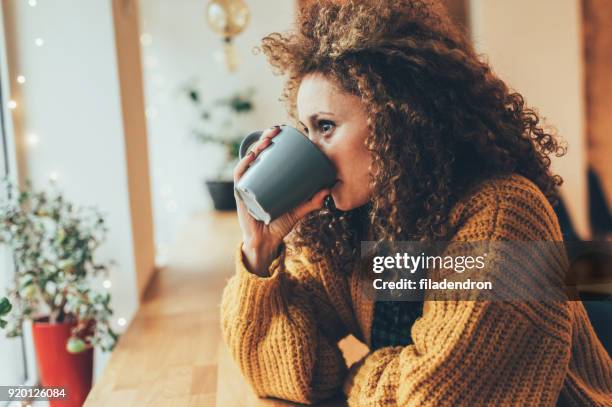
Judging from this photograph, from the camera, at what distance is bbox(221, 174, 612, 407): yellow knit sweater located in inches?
25.8

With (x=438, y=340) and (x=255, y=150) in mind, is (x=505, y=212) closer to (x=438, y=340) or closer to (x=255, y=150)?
(x=438, y=340)

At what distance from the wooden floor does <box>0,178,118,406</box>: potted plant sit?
11 cm

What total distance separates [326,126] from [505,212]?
0.75 ft

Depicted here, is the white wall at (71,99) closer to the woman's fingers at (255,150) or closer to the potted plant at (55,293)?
the potted plant at (55,293)

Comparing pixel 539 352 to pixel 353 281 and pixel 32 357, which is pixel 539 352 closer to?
pixel 353 281

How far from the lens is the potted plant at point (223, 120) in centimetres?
350

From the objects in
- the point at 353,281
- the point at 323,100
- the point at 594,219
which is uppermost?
the point at 323,100

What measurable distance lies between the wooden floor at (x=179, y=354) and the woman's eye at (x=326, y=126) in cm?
38

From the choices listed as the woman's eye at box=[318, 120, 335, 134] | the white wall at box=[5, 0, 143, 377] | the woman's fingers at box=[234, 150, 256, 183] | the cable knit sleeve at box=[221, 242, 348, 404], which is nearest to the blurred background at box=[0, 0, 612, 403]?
the white wall at box=[5, 0, 143, 377]

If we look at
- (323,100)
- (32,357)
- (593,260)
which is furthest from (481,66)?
(32,357)

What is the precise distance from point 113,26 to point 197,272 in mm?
772

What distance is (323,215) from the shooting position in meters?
0.88

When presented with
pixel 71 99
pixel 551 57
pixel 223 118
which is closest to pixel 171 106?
pixel 223 118

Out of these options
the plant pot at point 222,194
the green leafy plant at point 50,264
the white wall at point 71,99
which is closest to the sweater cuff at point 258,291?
the green leafy plant at point 50,264
